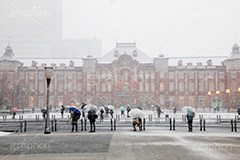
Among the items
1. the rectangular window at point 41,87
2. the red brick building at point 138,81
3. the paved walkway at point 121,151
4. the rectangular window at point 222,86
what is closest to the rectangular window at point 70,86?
the red brick building at point 138,81

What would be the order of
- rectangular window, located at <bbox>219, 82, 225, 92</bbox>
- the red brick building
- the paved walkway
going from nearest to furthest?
the paved walkway → the red brick building → rectangular window, located at <bbox>219, 82, 225, 92</bbox>

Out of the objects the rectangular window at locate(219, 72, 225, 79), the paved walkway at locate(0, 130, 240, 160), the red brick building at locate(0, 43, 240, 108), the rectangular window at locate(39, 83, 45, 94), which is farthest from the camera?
the rectangular window at locate(39, 83, 45, 94)

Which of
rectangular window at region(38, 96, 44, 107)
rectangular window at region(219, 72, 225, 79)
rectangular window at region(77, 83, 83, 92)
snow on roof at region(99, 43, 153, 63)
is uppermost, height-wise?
snow on roof at region(99, 43, 153, 63)

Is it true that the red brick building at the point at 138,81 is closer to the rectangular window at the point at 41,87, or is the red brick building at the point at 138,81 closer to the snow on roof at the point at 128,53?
the rectangular window at the point at 41,87

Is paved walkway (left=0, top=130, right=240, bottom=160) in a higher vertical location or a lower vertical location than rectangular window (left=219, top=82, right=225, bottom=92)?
lower

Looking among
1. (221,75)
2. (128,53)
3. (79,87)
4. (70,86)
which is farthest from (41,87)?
(221,75)

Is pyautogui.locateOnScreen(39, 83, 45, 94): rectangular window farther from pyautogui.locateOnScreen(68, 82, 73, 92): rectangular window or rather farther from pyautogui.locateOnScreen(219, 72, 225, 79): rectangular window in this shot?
pyautogui.locateOnScreen(219, 72, 225, 79): rectangular window

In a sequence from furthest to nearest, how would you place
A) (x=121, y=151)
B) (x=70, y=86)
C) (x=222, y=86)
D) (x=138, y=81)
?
(x=70, y=86) < (x=138, y=81) < (x=222, y=86) < (x=121, y=151)

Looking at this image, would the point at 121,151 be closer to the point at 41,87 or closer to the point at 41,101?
the point at 41,101

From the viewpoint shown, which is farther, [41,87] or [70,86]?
[41,87]

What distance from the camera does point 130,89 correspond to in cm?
6012

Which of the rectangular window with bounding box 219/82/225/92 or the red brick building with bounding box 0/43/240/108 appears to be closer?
the red brick building with bounding box 0/43/240/108

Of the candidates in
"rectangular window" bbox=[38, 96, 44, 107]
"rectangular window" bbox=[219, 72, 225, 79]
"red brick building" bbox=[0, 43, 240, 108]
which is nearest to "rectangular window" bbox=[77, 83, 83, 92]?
"red brick building" bbox=[0, 43, 240, 108]

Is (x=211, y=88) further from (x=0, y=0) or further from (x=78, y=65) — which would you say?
(x=0, y=0)
